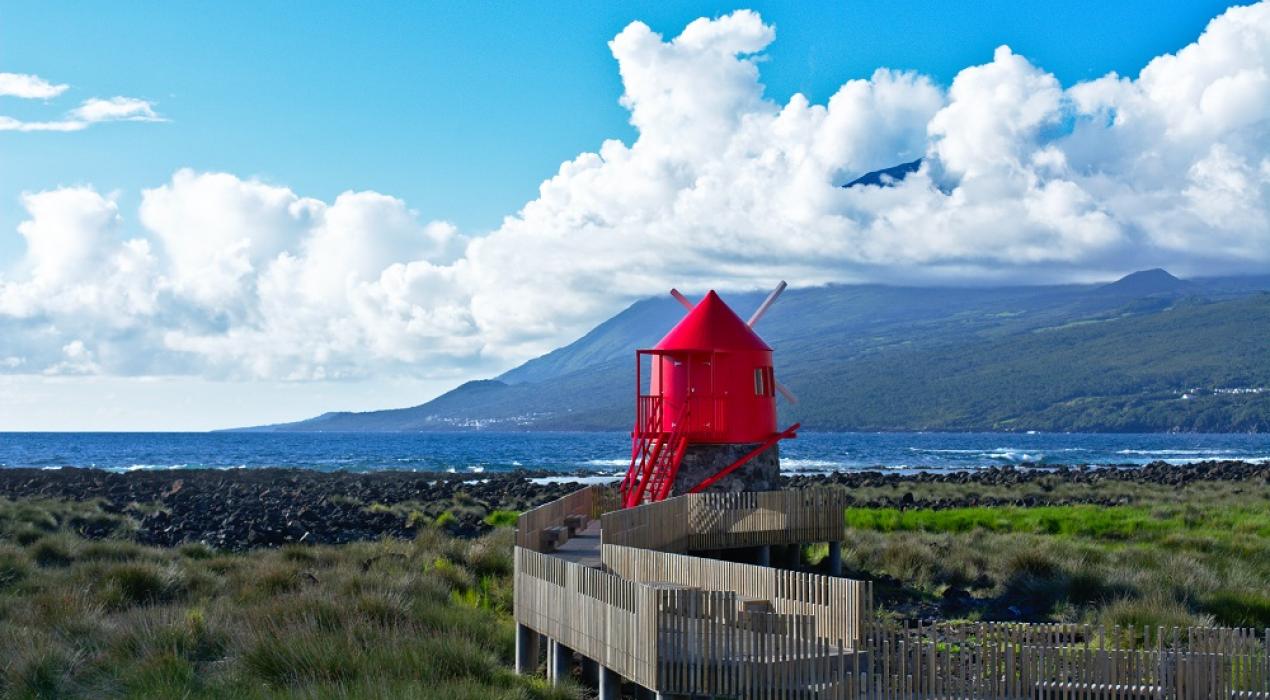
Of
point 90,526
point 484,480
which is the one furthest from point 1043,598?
point 484,480

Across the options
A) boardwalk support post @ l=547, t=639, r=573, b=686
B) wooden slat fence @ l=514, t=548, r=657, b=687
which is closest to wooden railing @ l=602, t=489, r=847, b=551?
wooden slat fence @ l=514, t=548, r=657, b=687

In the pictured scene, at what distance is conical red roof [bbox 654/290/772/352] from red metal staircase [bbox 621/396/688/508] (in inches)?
41.6

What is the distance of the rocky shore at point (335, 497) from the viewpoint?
31.3 metres

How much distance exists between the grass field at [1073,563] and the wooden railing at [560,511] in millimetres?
3864

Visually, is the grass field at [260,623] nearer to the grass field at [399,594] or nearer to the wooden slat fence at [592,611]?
the grass field at [399,594]

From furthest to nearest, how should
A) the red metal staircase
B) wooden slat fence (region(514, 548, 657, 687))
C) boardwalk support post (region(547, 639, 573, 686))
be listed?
the red metal staircase, boardwalk support post (region(547, 639, 573, 686)), wooden slat fence (region(514, 548, 657, 687))

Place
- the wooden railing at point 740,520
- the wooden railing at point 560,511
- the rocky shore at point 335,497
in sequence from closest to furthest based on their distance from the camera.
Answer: the wooden railing at point 560,511 < the wooden railing at point 740,520 < the rocky shore at point 335,497

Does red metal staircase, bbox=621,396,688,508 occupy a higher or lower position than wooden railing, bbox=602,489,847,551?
higher

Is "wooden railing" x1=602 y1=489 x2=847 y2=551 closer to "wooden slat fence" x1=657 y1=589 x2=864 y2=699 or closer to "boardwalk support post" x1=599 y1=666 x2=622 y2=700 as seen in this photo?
"boardwalk support post" x1=599 y1=666 x2=622 y2=700

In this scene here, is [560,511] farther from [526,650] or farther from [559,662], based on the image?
[559,662]

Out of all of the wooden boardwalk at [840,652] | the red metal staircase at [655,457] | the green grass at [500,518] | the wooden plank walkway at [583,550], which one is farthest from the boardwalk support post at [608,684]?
the green grass at [500,518]

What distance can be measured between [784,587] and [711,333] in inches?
475

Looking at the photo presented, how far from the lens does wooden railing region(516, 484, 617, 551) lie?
56.6 feet

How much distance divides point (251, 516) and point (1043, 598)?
74.2 ft
